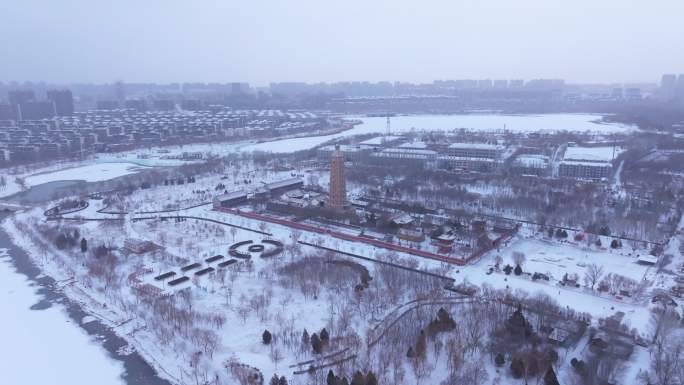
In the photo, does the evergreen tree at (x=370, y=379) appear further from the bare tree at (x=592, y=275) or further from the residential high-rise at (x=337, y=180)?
the residential high-rise at (x=337, y=180)

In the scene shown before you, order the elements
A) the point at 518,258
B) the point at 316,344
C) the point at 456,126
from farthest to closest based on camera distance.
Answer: the point at 456,126 → the point at 518,258 → the point at 316,344

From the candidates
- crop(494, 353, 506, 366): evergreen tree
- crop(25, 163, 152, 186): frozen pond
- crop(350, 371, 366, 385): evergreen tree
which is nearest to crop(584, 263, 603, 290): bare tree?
crop(494, 353, 506, 366): evergreen tree

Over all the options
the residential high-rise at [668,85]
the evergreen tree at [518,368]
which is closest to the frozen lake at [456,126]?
the evergreen tree at [518,368]

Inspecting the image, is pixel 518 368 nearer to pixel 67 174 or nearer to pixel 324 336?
pixel 324 336

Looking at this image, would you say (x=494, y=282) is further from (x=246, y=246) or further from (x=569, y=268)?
(x=246, y=246)

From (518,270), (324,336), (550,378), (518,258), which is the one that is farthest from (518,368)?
(518,258)

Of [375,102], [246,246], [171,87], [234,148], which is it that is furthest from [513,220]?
[171,87]

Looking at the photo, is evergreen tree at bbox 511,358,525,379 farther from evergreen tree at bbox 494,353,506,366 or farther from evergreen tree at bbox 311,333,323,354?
evergreen tree at bbox 311,333,323,354
